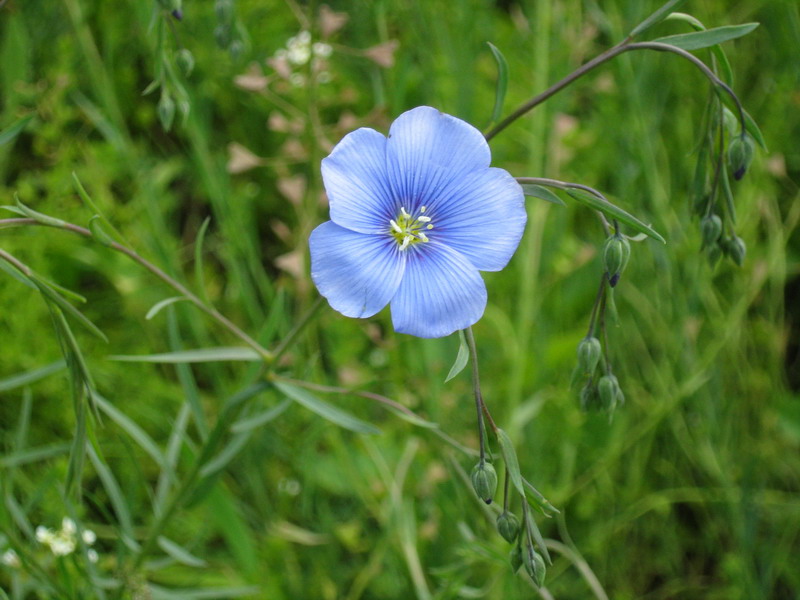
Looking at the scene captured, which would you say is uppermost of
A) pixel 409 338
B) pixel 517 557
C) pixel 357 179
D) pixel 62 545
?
pixel 357 179

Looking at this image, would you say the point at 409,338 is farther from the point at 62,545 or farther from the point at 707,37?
the point at 707,37

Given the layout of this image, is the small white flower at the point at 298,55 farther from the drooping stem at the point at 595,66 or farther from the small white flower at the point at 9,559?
the small white flower at the point at 9,559

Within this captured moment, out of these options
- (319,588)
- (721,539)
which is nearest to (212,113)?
(319,588)

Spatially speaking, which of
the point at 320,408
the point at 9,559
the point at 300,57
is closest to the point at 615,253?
the point at 320,408

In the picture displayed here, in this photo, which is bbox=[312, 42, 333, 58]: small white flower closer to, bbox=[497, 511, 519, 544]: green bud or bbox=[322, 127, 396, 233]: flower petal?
bbox=[322, 127, 396, 233]: flower petal

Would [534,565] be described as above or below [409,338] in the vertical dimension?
above

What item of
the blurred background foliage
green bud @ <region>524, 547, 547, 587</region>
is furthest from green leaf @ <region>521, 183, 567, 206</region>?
the blurred background foliage

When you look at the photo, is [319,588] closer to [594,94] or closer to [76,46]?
[76,46]
